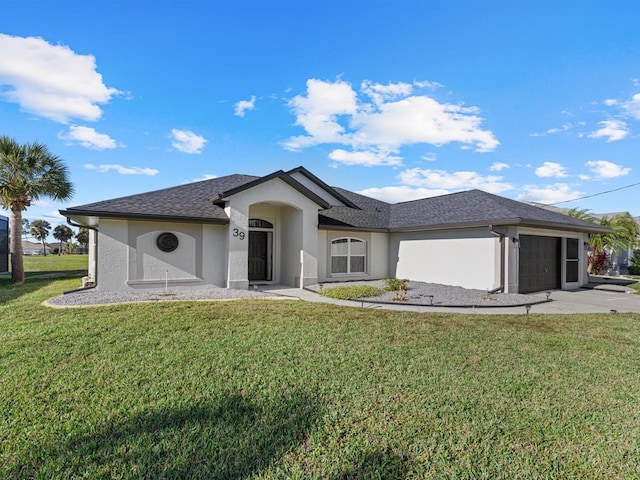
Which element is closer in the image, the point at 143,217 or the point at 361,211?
the point at 143,217

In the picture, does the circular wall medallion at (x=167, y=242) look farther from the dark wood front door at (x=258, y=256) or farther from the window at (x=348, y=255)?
the window at (x=348, y=255)

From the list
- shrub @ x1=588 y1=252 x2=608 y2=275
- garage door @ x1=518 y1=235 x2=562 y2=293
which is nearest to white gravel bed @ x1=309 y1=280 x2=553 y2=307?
garage door @ x1=518 y1=235 x2=562 y2=293

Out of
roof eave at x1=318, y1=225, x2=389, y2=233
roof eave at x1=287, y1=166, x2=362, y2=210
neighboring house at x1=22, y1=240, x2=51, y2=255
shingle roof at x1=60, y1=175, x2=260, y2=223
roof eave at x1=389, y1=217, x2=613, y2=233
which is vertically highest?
roof eave at x1=287, y1=166, x2=362, y2=210

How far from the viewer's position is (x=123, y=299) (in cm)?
974

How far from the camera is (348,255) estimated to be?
52.7 feet

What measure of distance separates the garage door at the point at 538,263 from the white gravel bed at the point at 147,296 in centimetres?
1070

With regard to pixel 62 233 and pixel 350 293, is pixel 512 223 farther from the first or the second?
pixel 62 233

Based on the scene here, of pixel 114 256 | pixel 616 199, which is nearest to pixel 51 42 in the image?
pixel 114 256

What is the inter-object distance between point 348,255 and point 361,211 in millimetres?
3440

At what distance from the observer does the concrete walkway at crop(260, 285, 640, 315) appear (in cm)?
962

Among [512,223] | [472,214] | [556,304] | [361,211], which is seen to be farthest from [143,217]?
[556,304]

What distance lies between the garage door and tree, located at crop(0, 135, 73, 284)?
22351mm

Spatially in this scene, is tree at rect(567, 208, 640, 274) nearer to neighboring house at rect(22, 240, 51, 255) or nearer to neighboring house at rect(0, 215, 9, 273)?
neighboring house at rect(0, 215, 9, 273)

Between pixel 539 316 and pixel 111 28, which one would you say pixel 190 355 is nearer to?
pixel 539 316
